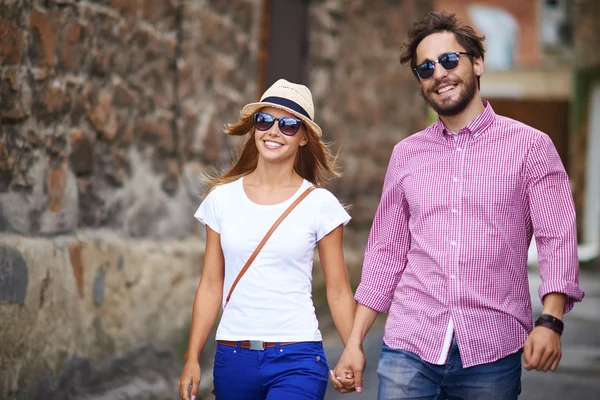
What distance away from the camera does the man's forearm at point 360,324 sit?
3.58 m

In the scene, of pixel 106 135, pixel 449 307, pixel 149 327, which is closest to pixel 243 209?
pixel 449 307

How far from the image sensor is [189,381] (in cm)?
357

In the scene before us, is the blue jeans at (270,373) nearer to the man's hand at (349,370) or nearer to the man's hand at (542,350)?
the man's hand at (349,370)

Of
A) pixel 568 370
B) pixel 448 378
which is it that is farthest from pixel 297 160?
pixel 568 370

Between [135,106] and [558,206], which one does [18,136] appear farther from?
[558,206]

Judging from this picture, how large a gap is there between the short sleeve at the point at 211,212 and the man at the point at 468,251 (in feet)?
2.07

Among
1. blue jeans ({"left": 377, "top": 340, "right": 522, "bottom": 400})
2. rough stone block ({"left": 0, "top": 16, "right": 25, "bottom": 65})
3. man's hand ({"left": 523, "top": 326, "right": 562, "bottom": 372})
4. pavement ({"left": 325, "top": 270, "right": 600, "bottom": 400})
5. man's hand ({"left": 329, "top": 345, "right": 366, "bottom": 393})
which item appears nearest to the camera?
man's hand ({"left": 523, "top": 326, "right": 562, "bottom": 372})

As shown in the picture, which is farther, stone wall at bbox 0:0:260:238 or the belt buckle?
stone wall at bbox 0:0:260:238

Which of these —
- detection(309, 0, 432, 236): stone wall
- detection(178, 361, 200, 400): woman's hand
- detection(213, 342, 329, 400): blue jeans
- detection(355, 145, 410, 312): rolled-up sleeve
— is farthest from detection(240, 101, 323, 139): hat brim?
detection(309, 0, 432, 236): stone wall

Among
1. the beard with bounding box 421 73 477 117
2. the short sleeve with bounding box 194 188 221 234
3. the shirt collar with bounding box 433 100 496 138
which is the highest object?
the beard with bounding box 421 73 477 117

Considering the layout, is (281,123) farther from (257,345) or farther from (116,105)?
(116,105)

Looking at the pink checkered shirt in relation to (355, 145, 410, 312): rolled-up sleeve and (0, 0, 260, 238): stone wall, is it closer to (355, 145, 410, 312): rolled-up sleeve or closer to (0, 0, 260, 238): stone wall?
(355, 145, 410, 312): rolled-up sleeve

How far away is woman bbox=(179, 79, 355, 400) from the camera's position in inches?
137

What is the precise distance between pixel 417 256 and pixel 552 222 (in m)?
0.50
